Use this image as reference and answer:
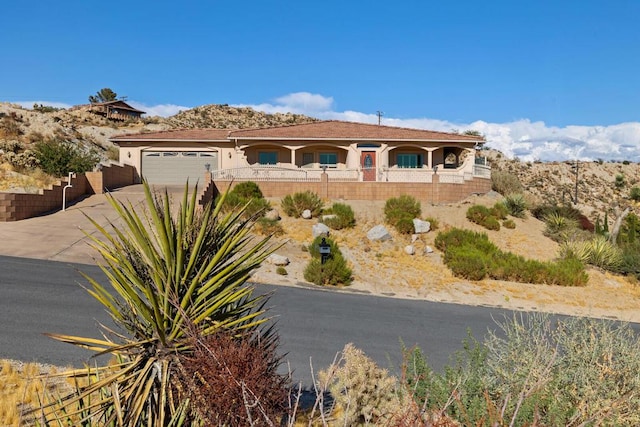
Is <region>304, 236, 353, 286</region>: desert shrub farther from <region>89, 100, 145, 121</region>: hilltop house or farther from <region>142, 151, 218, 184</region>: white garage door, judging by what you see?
<region>89, 100, 145, 121</region>: hilltop house

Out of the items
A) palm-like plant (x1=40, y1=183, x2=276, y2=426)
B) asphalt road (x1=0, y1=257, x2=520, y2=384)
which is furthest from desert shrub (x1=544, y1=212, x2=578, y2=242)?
palm-like plant (x1=40, y1=183, x2=276, y2=426)

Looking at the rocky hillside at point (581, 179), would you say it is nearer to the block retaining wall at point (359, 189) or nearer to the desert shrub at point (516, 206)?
the desert shrub at point (516, 206)

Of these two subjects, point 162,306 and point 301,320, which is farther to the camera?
point 301,320

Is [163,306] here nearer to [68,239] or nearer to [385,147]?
[68,239]

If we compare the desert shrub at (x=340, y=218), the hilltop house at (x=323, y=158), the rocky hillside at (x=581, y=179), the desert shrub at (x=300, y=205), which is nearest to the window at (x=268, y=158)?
the hilltop house at (x=323, y=158)

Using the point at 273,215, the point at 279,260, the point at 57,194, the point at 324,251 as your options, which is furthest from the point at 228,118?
the point at 324,251

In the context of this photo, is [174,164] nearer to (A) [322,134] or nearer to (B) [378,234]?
(A) [322,134]

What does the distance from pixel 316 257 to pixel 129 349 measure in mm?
15311

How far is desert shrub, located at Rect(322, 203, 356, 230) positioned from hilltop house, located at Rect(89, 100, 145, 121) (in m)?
53.7

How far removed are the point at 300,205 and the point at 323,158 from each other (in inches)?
351

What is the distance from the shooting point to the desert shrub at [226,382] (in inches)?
143

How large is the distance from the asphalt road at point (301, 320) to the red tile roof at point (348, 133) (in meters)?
17.5

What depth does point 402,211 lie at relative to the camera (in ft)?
81.8

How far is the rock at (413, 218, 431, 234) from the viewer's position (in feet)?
77.5
